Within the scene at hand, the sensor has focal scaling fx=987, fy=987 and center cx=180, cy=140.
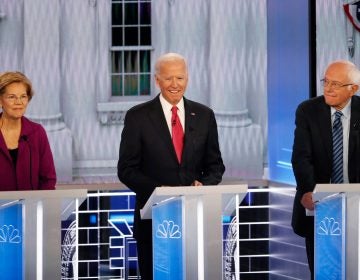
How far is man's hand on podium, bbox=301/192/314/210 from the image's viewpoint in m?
4.65

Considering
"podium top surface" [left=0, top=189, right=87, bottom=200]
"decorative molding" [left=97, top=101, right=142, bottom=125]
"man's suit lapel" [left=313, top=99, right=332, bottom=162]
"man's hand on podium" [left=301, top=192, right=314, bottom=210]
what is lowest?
"man's hand on podium" [left=301, top=192, right=314, bottom=210]

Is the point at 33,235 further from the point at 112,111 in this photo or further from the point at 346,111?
the point at 112,111

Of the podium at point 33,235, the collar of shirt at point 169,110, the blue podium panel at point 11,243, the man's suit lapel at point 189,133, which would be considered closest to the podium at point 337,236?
the man's suit lapel at point 189,133

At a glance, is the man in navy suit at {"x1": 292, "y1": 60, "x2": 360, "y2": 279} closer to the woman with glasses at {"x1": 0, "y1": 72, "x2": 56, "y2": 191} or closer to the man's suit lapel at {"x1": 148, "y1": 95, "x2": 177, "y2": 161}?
the man's suit lapel at {"x1": 148, "y1": 95, "x2": 177, "y2": 161}

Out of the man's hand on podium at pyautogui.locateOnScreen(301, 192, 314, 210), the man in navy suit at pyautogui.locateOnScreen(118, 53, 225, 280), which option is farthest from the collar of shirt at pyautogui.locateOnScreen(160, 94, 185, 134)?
the man's hand on podium at pyautogui.locateOnScreen(301, 192, 314, 210)

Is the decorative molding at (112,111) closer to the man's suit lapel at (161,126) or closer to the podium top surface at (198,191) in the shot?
the man's suit lapel at (161,126)

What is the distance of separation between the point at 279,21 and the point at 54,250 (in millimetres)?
3639

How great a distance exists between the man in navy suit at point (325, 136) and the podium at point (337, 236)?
530mm

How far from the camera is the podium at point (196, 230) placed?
13.0ft

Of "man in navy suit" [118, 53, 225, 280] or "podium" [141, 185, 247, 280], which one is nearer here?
"podium" [141, 185, 247, 280]

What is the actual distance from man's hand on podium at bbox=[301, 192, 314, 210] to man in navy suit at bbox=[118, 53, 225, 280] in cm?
41

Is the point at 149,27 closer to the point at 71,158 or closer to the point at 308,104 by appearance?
the point at 71,158

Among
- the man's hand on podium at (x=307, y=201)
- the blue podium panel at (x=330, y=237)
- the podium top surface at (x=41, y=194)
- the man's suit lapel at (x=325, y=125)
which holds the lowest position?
the blue podium panel at (x=330, y=237)

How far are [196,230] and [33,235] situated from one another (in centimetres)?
66
